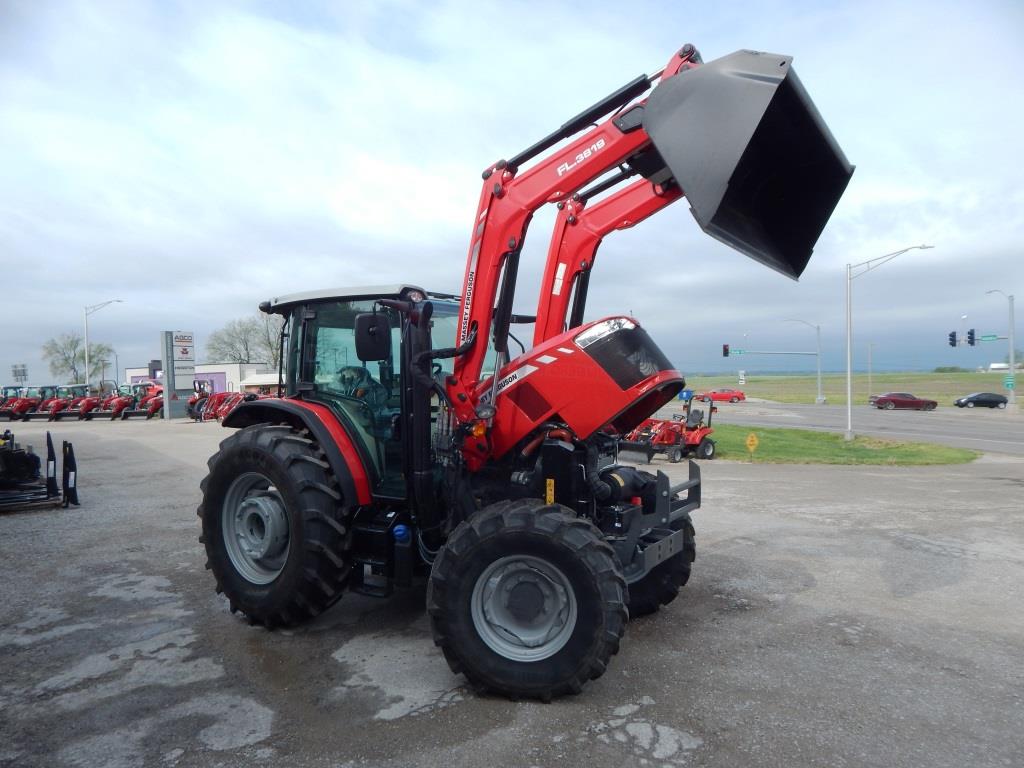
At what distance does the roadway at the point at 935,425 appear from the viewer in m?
25.7

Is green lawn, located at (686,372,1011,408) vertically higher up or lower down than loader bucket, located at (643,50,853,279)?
lower down

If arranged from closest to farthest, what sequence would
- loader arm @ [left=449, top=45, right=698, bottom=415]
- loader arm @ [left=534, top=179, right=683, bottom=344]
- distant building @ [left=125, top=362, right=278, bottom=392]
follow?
1. loader arm @ [left=449, top=45, right=698, bottom=415]
2. loader arm @ [left=534, top=179, right=683, bottom=344]
3. distant building @ [left=125, top=362, right=278, bottom=392]

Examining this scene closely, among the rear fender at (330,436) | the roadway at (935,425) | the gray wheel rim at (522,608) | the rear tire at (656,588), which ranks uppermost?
the rear fender at (330,436)

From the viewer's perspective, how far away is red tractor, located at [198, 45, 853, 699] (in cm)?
396

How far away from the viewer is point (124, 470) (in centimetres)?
1503

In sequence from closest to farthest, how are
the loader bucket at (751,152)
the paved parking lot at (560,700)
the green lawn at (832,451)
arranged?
the paved parking lot at (560,700), the loader bucket at (751,152), the green lawn at (832,451)

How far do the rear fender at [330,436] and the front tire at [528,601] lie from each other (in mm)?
1058

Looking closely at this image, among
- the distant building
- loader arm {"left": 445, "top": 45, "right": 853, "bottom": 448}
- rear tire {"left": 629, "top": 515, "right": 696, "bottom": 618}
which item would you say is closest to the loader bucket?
loader arm {"left": 445, "top": 45, "right": 853, "bottom": 448}

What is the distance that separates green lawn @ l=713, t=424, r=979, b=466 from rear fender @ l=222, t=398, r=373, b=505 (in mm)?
14522

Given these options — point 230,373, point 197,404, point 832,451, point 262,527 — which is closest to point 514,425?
point 262,527

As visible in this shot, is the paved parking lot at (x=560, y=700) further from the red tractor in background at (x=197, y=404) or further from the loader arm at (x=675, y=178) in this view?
the red tractor in background at (x=197, y=404)

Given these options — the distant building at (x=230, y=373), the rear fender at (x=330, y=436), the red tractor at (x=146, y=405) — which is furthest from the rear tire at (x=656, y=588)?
the distant building at (x=230, y=373)

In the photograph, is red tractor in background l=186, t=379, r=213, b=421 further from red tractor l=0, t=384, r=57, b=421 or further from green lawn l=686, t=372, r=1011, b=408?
green lawn l=686, t=372, r=1011, b=408

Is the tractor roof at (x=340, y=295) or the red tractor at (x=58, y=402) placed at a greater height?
the tractor roof at (x=340, y=295)
